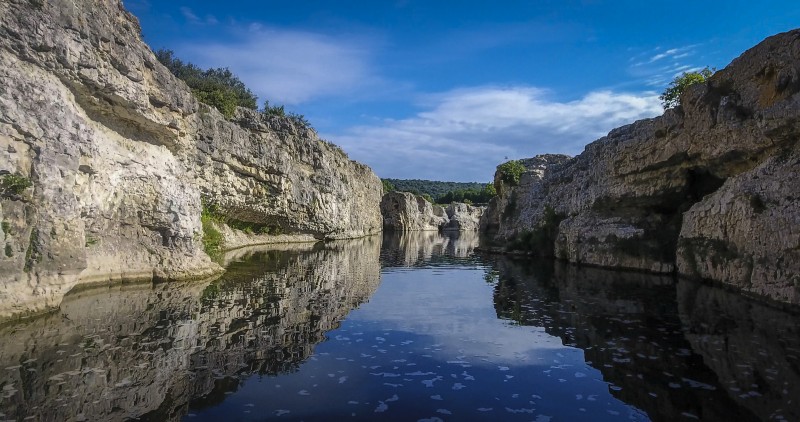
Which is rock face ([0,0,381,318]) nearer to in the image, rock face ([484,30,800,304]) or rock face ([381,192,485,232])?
rock face ([484,30,800,304])

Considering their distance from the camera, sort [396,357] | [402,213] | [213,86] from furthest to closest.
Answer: [402,213] → [213,86] → [396,357]

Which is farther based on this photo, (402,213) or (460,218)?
(460,218)

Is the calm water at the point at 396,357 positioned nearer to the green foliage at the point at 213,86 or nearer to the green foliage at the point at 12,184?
the green foliage at the point at 12,184

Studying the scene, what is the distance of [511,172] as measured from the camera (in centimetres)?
6475

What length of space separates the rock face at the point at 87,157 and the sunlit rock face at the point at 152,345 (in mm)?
1296

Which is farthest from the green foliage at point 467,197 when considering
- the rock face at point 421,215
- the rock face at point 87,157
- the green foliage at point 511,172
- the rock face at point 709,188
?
the rock face at point 87,157

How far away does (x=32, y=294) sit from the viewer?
12688 millimetres

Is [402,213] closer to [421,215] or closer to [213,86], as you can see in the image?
[421,215]

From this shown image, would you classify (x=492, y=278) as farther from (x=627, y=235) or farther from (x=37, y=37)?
(x=37, y=37)

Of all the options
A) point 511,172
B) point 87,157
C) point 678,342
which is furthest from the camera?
point 511,172

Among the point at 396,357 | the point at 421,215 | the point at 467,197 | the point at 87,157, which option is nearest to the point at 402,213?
the point at 421,215

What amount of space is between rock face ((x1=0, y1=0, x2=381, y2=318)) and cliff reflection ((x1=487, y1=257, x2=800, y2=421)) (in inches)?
512

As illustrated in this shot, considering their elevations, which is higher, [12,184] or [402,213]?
[402,213]

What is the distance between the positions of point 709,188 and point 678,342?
1688cm
